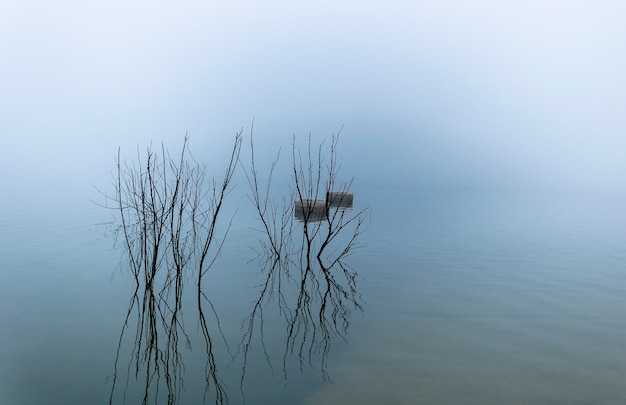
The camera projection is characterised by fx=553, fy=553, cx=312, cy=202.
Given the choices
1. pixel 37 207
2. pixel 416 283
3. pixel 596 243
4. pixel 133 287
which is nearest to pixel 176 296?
pixel 133 287

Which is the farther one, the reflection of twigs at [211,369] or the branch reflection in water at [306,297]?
the branch reflection in water at [306,297]

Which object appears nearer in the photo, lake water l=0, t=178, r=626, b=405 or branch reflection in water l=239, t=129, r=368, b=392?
lake water l=0, t=178, r=626, b=405

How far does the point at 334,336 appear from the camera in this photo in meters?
4.03

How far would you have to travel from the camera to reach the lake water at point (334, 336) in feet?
9.87

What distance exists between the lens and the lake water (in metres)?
3.01

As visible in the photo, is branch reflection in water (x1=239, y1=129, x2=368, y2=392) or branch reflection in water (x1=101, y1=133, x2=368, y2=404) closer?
branch reflection in water (x1=101, y1=133, x2=368, y2=404)

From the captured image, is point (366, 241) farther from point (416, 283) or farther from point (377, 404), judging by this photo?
point (377, 404)

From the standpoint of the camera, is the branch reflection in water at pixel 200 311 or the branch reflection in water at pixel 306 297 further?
the branch reflection in water at pixel 306 297

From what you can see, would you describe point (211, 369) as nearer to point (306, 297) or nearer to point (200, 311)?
point (200, 311)

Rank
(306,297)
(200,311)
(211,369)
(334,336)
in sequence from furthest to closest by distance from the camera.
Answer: (306,297), (200,311), (334,336), (211,369)

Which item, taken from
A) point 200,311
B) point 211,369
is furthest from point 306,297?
point 211,369

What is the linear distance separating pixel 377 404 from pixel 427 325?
1566 millimetres

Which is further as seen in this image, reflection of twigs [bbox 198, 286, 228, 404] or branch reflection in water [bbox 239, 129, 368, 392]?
branch reflection in water [bbox 239, 129, 368, 392]

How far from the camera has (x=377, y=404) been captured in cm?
283
